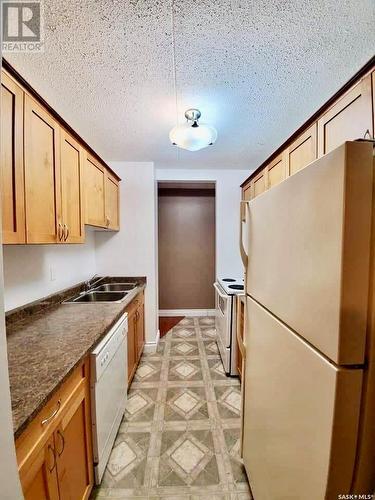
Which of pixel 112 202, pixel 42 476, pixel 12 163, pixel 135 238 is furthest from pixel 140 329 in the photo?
pixel 12 163

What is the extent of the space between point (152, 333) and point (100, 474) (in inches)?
66.0

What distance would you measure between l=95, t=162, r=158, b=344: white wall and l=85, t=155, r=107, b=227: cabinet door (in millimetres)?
611

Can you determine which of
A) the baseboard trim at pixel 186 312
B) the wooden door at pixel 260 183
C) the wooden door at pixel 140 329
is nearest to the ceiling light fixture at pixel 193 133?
the wooden door at pixel 260 183

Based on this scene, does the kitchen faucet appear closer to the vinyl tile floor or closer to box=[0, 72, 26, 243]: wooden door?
the vinyl tile floor

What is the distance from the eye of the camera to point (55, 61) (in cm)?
127

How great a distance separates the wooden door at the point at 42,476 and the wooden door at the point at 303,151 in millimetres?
2031

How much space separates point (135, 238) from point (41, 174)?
1720mm

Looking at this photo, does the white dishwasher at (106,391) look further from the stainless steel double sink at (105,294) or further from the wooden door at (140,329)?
the wooden door at (140,329)

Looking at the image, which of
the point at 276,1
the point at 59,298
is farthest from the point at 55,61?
the point at 59,298

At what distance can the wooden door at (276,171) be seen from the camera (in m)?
1.99

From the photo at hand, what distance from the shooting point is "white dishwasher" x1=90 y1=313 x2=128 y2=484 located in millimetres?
1259

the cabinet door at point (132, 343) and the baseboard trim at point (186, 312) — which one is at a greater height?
the cabinet door at point (132, 343)

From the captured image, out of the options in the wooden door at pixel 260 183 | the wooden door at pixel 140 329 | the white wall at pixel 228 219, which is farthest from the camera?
the white wall at pixel 228 219

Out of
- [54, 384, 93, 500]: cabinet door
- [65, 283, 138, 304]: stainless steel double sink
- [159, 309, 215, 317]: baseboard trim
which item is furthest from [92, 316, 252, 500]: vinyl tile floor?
[159, 309, 215, 317]: baseboard trim
